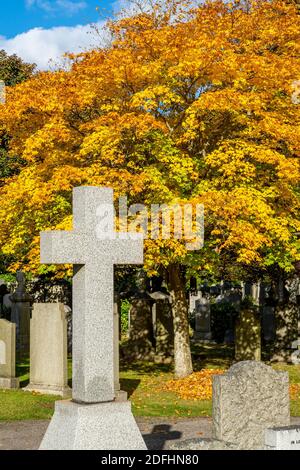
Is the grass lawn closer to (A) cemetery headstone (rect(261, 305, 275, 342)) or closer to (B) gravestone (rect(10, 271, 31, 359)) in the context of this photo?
(B) gravestone (rect(10, 271, 31, 359))

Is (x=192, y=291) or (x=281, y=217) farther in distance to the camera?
(x=192, y=291)

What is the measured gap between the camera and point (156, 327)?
22719mm

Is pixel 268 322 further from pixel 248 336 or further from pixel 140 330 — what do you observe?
pixel 248 336

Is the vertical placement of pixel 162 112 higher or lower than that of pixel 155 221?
higher

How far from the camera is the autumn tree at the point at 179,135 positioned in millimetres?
16031

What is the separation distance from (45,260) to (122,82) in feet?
31.7

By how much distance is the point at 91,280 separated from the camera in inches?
321

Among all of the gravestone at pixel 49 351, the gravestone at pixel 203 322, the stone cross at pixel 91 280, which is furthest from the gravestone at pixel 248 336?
the stone cross at pixel 91 280

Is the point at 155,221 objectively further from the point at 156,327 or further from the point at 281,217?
the point at 156,327

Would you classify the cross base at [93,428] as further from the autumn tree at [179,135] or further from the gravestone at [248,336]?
the gravestone at [248,336]

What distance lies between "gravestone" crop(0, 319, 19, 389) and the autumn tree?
1.58 metres
